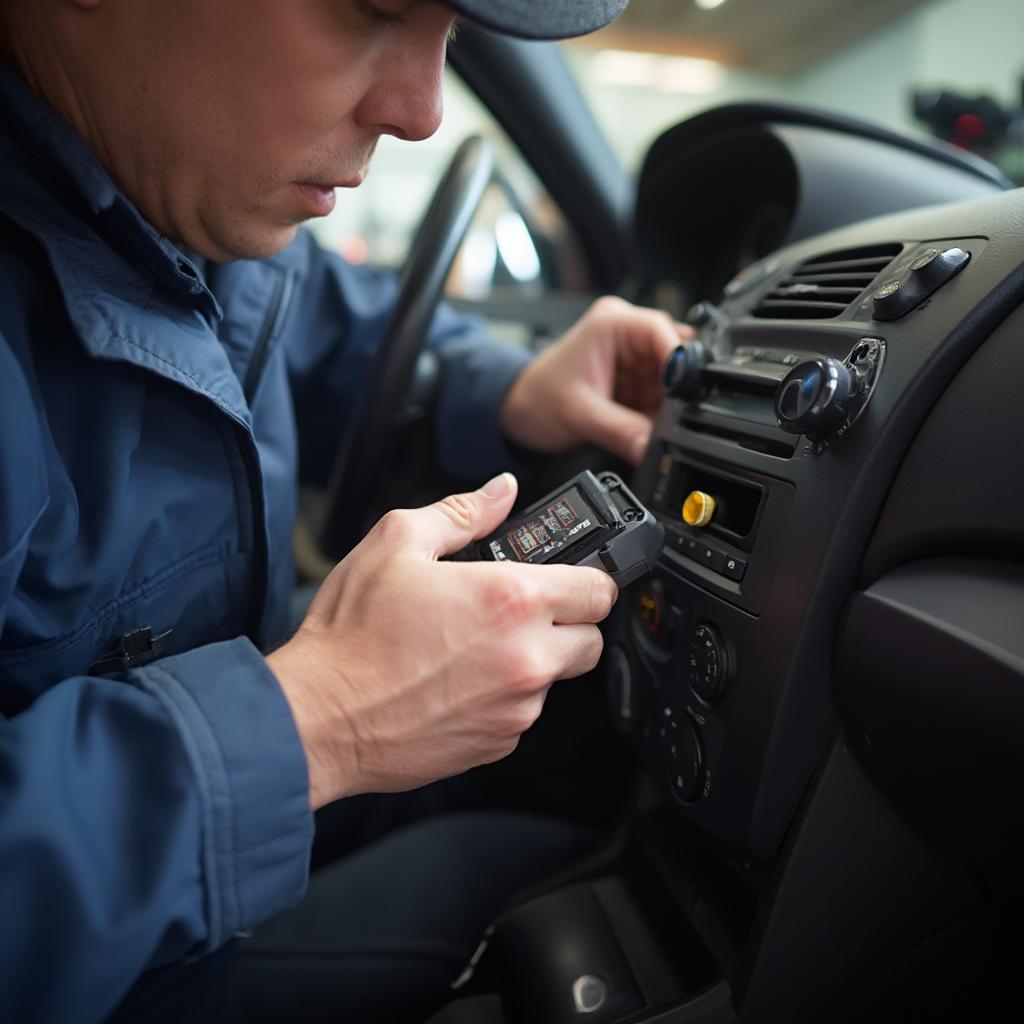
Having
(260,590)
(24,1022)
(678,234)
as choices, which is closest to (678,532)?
(260,590)

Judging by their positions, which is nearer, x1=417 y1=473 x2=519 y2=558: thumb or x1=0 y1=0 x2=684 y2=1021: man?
x1=0 y1=0 x2=684 y2=1021: man

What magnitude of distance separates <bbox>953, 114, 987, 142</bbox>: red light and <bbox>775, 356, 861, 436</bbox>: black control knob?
858 millimetres

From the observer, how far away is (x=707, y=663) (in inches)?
24.5

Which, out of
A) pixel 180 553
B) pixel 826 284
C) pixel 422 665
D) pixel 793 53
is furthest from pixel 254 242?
pixel 793 53

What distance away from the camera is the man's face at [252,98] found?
0.51 metres

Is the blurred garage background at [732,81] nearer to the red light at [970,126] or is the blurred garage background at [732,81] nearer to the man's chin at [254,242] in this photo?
the red light at [970,126]

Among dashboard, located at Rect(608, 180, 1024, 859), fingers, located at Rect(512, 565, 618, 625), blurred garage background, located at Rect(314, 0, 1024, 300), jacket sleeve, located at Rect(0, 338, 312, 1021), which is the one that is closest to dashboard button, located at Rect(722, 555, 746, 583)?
dashboard, located at Rect(608, 180, 1024, 859)

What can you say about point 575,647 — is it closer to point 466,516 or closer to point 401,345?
point 466,516

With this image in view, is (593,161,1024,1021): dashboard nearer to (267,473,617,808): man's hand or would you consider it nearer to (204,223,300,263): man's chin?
(267,473,617,808): man's hand

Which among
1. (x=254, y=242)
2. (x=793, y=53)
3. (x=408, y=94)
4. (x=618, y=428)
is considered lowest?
(x=618, y=428)

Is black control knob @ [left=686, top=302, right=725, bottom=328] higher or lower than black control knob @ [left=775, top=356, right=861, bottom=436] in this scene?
higher

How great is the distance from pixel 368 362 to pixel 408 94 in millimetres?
617

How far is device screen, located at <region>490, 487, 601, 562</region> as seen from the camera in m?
0.60

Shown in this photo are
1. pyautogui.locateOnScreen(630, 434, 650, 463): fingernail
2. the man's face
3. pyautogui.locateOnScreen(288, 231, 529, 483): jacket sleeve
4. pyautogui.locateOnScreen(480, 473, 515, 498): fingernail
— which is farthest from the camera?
pyautogui.locateOnScreen(288, 231, 529, 483): jacket sleeve
